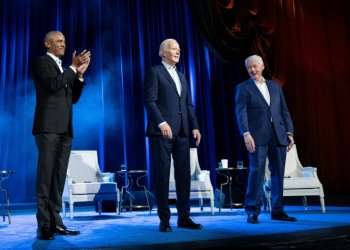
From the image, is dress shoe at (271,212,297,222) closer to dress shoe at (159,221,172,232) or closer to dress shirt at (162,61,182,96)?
dress shoe at (159,221,172,232)

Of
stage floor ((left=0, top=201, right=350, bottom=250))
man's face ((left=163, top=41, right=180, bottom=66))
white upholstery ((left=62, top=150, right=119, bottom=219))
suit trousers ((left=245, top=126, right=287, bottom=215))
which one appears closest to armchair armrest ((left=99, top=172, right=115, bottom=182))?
white upholstery ((left=62, top=150, right=119, bottom=219))

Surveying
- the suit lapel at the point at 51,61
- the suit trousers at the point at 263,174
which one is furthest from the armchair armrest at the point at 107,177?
the suit lapel at the point at 51,61

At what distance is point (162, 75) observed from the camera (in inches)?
134

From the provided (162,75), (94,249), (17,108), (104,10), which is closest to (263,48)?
(104,10)

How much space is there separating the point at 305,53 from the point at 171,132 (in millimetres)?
4343

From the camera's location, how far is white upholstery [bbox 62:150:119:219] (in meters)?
5.04

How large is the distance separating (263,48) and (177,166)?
12.4 ft

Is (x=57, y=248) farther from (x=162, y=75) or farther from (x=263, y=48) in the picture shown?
(x=263, y=48)

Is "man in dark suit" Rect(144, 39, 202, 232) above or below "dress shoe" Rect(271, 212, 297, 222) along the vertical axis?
above

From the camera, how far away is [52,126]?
295 cm

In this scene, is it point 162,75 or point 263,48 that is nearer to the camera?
point 162,75

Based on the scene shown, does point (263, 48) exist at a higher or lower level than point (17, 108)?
higher

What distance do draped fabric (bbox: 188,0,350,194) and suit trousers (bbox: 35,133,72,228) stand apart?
3775 millimetres

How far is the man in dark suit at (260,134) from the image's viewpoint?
12.4 ft
